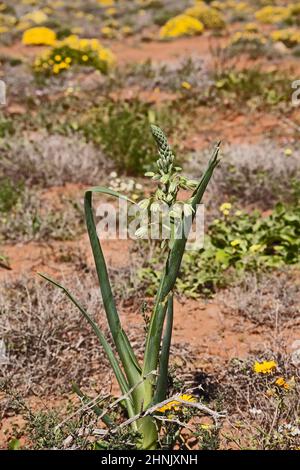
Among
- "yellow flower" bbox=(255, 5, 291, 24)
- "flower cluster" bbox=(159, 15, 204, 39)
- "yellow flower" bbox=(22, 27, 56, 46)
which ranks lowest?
"yellow flower" bbox=(22, 27, 56, 46)

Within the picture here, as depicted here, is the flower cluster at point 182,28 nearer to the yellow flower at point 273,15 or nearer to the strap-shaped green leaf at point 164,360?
the yellow flower at point 273,15

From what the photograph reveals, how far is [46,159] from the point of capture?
5.71 metres

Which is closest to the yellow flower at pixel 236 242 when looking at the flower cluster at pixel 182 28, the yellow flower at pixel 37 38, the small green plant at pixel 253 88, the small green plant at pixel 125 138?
the small green plant at pixel 125 138

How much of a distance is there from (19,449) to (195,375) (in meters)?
0.91

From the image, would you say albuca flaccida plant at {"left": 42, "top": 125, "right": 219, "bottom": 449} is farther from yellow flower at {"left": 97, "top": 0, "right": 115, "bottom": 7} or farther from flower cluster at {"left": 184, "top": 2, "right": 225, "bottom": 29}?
yellow flower at {"left": 97, "top": 0, "right": 115, "bottom": 7}

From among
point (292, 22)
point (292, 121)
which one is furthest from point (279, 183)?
point (292, 22)

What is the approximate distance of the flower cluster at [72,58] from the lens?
364 inches

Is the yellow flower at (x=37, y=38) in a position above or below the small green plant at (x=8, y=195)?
above

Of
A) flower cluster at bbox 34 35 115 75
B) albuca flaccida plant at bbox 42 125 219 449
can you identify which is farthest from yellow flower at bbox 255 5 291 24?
albuca flaccida plant at bbox 42 125 219 449

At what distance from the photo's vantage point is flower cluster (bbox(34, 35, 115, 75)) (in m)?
9.24

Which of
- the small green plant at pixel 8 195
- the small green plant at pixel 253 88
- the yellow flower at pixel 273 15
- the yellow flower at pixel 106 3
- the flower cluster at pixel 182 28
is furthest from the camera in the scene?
the yellow flower at pixel 106 3

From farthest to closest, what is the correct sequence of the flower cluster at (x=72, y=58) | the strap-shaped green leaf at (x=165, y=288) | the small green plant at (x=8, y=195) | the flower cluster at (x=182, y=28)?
the flower cluster at (x=182, y=28) < the flower cluster at (x=72, y=58) < the small green plant at (x=8, y=195) < the strap-shaped green leaf at (x=165, y=288)

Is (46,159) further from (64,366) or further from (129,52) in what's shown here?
(129,52)

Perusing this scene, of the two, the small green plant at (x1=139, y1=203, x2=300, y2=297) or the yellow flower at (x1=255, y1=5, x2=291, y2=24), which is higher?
the yellow flower at (x1=255, y1=5, x2=291, y2=24)
